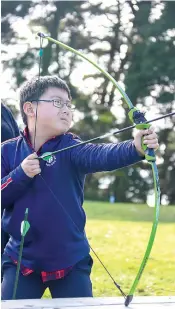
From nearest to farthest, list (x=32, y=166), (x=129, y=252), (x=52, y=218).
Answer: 1. (x=32, y=166)
2. (x=52, y=218)
3. (x=129, y=252)

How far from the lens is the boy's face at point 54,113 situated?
2.08 metres

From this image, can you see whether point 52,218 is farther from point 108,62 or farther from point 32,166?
point 108,62

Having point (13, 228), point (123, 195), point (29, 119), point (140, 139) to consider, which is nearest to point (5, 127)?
point (29, 119)

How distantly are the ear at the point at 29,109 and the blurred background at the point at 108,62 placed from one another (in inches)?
499

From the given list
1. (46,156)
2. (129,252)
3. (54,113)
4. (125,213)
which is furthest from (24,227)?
(125,213)

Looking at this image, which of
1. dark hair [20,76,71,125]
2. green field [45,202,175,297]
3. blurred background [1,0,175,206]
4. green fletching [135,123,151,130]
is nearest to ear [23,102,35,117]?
dark hair [20,76,71,125]

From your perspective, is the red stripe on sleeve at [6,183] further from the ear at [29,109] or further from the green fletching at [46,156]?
the ear at [29,109]

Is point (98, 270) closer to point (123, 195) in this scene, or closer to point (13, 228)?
point (13, 228)

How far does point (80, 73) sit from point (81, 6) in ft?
6.87

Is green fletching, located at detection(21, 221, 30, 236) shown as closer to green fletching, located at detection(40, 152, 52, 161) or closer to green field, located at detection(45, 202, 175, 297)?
green fletching, located at detection(40, 152, 52, 161)

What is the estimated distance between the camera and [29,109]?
2.19 m

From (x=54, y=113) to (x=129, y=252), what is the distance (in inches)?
134

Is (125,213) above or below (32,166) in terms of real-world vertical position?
below

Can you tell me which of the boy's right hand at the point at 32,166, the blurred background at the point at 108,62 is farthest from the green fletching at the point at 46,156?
the blurred background at the point at 108,62
